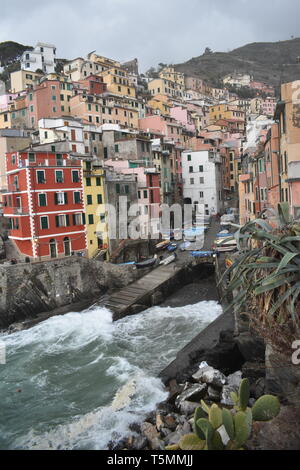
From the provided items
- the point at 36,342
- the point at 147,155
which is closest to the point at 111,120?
the point at 147,155

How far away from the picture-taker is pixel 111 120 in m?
65.1

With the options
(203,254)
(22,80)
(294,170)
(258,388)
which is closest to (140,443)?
(258,388)

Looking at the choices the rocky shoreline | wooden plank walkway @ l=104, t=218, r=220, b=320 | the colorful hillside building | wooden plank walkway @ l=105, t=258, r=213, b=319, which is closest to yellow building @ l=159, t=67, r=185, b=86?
the colorful hillside building

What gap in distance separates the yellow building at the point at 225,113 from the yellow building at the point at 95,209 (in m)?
73.9

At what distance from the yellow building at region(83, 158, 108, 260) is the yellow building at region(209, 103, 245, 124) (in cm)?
7386

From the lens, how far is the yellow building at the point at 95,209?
1463 inches

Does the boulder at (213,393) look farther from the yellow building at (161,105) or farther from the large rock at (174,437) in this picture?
the yellow building at (161,105)

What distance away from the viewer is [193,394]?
13.8 meters

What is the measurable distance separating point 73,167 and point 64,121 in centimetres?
2063

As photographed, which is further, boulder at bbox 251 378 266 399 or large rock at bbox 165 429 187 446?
boulder at bbox 251 378 266 399

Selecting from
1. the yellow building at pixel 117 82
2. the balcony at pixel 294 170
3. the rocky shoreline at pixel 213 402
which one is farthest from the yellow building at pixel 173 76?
the rocky shoreline at pixel 213 402

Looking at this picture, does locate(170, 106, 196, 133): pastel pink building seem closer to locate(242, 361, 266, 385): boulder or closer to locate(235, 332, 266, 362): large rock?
locate(235, 332, 266, 362): large rock

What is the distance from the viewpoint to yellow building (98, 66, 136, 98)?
3078 inches

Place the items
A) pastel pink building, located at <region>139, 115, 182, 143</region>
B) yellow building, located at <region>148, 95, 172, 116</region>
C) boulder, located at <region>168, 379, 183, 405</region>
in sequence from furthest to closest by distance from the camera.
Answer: yellow building, located at <region>148, 95, 172, 116</region> < pastel pink building, located at <region>139, 115, 182, 143</region> < boulder, located at <region>168, 379, 183, 405</region>
